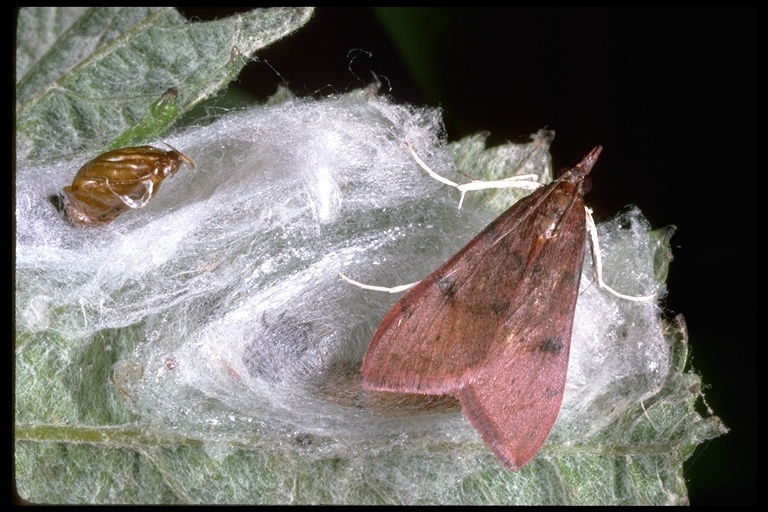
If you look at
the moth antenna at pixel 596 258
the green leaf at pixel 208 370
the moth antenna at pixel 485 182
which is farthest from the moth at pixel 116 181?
the moth antenna at pixel 596 258

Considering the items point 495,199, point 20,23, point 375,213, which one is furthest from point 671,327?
point 20,23

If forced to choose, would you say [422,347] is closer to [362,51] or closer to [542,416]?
[542,416]

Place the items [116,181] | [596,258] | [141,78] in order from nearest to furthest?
1. [116,181]
2. [141,78]
3. [596,258]

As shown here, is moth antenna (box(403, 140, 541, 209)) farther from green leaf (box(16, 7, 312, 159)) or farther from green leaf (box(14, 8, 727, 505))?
green leaf (box(16, 7, 312, 159))

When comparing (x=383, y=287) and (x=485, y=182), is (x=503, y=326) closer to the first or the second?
(x=383, y=287)

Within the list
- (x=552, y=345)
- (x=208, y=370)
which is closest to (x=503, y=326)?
(x=552, y=345)

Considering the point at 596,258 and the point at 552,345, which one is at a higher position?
the point at 596,258

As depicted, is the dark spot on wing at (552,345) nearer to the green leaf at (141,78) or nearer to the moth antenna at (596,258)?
the moth antenna at (596,258)

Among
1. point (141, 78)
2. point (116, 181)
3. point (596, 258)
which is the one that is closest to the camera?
point (116, 181)
